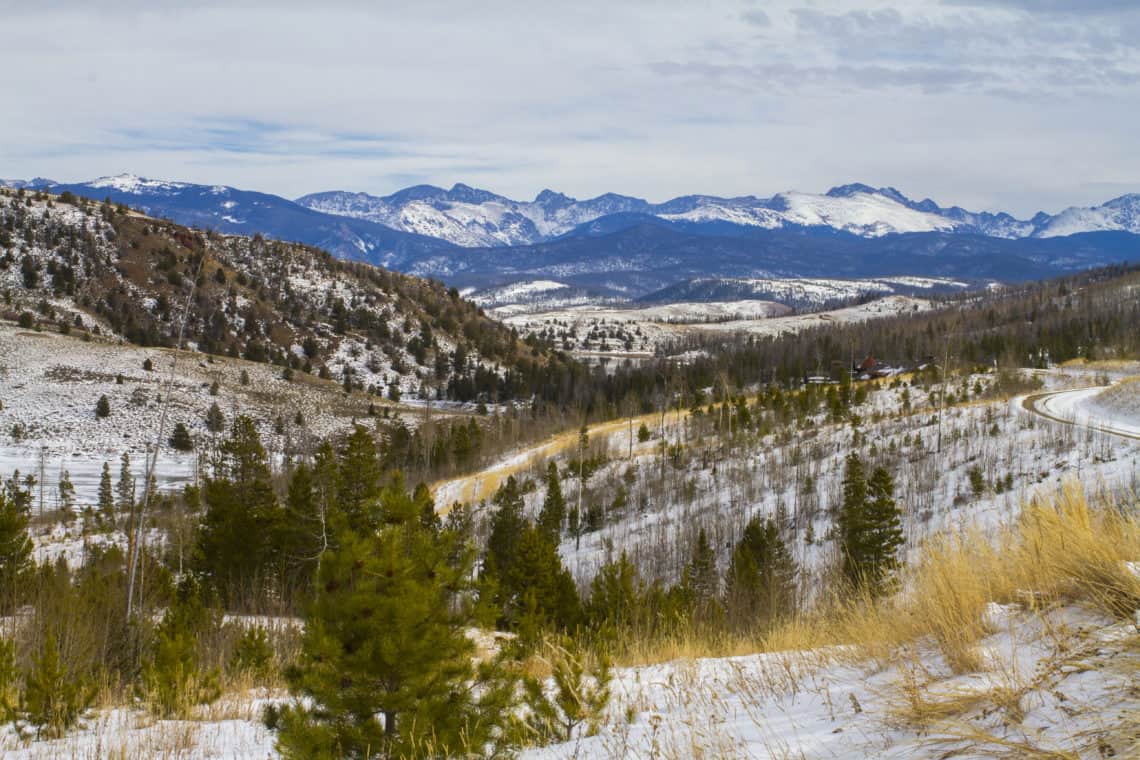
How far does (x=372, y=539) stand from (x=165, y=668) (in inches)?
170

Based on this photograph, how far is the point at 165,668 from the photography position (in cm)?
816

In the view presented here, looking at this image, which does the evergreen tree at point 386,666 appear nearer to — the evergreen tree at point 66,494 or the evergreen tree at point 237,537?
the evergreen tree at point 237,537

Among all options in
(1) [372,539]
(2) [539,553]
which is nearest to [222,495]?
(2) [539,553]

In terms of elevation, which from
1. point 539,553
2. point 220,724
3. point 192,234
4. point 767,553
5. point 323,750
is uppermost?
point 192,234

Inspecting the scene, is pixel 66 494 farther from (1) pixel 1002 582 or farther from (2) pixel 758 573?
(1) pixel 1002 582

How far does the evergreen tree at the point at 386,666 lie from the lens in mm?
5273

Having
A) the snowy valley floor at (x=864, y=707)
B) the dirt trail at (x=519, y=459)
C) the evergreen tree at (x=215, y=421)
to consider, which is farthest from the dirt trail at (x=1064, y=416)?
the evergreen tree at (x=215, y=421)

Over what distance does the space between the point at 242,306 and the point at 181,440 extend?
62.3m

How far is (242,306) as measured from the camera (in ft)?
414

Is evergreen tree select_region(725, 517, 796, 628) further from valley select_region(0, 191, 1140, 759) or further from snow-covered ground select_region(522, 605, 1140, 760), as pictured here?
snow-covered ground select_region(522, 605, 1140, 760)

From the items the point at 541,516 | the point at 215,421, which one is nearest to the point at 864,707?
the point at 541,516

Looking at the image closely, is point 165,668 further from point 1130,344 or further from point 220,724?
point 1130,344

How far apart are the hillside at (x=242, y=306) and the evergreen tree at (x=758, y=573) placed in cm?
7944

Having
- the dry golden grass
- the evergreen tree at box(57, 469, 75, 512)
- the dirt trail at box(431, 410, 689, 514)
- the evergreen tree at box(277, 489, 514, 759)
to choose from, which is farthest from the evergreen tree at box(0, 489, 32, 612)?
the evergreen tree at box(57, 469, 75, 512)
